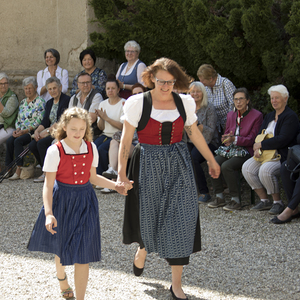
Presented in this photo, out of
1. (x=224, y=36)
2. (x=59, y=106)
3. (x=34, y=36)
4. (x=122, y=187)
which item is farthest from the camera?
(x=34, y=36)

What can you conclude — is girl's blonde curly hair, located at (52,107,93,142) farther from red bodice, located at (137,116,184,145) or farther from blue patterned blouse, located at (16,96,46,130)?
blue patterned blouse, located at (16,96,46,130)

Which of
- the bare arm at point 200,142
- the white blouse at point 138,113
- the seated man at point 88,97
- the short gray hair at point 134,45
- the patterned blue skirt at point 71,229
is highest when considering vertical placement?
the short gray hair at point 134,45

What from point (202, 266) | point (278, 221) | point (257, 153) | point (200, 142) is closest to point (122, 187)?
point (200, 142)

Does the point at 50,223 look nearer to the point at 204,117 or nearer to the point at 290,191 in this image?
the point at 290,191

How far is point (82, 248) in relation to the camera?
2.89m

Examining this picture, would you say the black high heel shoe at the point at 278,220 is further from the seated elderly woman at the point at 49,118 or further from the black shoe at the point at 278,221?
the seated elderly woman at the point at 49,118

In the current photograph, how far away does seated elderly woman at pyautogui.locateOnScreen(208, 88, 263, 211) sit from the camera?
5.66m

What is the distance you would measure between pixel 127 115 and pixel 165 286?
4.46ft

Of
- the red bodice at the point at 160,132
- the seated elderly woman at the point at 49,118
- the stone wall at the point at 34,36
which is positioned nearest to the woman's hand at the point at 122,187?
the red bodice at the point at 160,132

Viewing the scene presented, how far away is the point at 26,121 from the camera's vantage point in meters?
7.80

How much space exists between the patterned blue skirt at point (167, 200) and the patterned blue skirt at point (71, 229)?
1.33 feet

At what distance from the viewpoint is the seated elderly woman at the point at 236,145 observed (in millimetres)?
5660

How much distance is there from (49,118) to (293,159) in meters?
4.25

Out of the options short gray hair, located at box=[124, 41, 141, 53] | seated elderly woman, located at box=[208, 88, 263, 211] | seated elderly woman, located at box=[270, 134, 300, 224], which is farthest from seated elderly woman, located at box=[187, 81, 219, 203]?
short gray hair, located at box=[124, 41, 141, 53]
